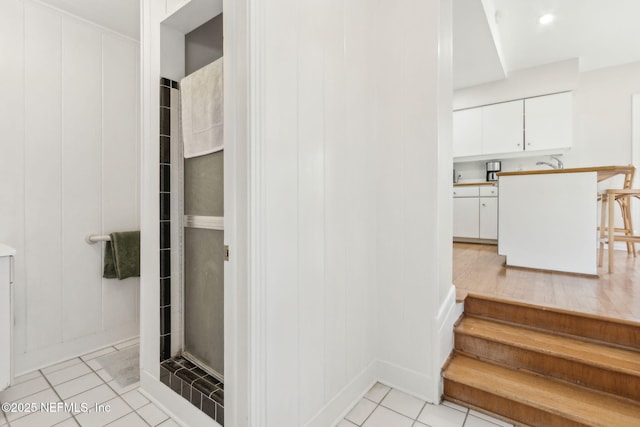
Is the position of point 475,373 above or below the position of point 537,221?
below

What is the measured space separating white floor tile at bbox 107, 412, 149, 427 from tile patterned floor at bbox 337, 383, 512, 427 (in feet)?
3.15

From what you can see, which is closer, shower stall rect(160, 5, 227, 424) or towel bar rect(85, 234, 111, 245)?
shower stall rect(160, 5, 227, 424)

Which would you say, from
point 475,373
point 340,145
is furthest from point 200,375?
point 475,373

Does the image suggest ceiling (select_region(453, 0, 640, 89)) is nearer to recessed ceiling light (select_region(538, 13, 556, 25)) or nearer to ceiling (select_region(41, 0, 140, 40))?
recessed ceiling light (select_region(538, 13, 556, 25))

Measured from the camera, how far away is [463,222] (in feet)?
15.4

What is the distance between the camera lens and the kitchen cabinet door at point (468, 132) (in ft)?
15.6

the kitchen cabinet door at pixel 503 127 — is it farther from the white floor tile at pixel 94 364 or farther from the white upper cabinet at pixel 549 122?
the white floor tile at pixel 94 364

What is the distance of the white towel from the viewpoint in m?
1.37

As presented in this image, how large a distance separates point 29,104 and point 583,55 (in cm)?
611

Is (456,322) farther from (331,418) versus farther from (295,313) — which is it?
(295,313)

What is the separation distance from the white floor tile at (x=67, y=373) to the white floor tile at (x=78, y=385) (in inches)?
1.9

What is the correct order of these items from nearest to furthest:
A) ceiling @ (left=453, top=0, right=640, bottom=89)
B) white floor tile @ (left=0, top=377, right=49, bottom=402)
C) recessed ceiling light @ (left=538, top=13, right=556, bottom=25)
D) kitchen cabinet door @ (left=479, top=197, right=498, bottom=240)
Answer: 1. white floor tile @ (left=0, top=377, right=49, bottom=402)
2. ceiling @ (left=453, top=0, right=640, bottom=89)
3. recessed ceiling light @ (left=538, top=13, right=556, bottom=25)
4. kitchen cabinet door @ (left=479, top=197, right=498, bottom=240)

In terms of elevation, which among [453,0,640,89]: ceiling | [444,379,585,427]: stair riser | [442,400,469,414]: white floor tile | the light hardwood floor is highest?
[453,0,640,89]: ceiling

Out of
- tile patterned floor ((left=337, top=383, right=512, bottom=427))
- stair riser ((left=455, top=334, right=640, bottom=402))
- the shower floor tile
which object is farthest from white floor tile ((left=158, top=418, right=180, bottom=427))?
stair riser ((left=455, top=334, right=640, bottom=402))
